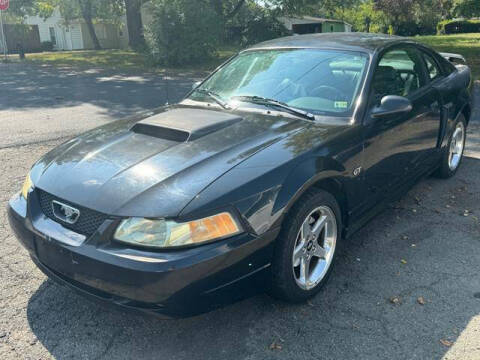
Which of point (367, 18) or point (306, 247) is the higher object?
point (367, 18)

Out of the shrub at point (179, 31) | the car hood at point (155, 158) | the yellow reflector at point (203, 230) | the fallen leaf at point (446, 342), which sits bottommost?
the fallen leaf at point (446, 342)

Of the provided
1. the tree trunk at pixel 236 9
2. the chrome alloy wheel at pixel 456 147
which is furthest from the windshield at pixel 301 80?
the tree trunk at pixel 236 9

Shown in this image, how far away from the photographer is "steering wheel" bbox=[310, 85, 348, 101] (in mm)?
3420

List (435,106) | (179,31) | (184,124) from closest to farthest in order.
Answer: (184,124)
(435,106)
(179,31)

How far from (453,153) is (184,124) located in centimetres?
353

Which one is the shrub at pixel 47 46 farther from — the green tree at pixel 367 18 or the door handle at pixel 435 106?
the door handle at pixel 435 106

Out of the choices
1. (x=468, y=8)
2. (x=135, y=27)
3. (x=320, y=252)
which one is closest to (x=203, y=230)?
(x=320, y=252)

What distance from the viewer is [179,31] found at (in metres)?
16.6

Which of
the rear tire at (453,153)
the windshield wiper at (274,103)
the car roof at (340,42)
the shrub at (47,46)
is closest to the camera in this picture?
the windshield wiper at (274,103)

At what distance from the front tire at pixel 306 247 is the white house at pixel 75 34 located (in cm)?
4085

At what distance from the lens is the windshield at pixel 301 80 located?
3430 mm

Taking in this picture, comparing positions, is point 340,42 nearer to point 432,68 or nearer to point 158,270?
point 432,68

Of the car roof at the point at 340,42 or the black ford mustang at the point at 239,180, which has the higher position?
the car roof at the point at 340,42

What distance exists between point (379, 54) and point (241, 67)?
119 cm
